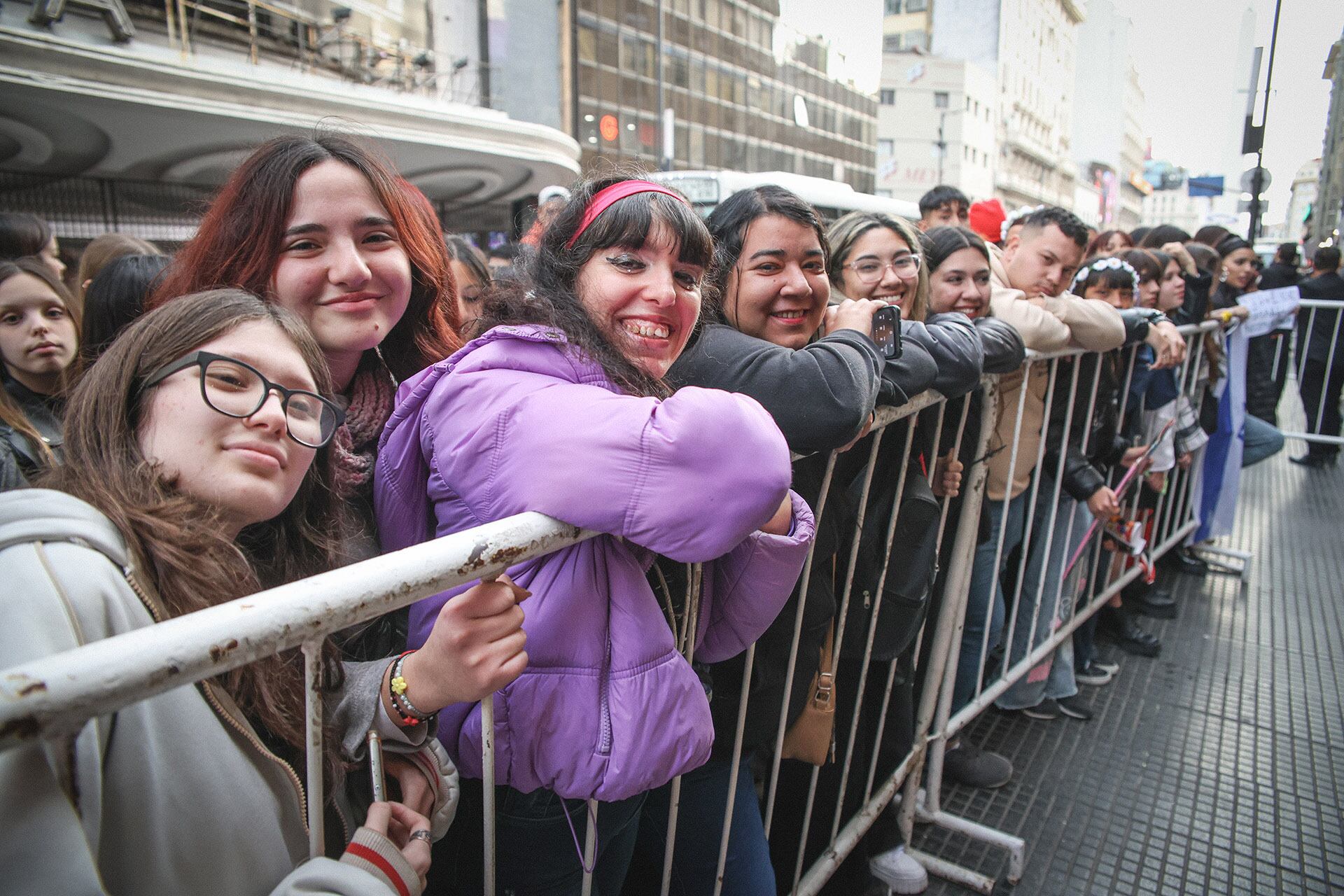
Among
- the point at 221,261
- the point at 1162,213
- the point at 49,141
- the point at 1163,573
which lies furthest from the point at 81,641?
the point at 1162,213

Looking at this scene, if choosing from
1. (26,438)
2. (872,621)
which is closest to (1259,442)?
(872,621)

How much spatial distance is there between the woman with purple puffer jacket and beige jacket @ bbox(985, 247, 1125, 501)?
1.82 meters

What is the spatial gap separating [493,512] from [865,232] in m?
1.99

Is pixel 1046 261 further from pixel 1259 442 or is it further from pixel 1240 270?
pixel 1240 270

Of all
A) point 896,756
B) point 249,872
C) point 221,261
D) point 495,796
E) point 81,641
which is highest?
point 221,261

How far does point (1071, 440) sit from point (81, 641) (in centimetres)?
362

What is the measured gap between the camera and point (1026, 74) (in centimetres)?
6875

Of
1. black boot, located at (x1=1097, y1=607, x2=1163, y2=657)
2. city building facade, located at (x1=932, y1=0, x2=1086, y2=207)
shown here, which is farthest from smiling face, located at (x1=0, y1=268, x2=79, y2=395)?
city building facade, located at (x1=932, y1=0, x2=1086, y2=207)

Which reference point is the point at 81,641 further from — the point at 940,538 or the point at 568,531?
the point at 940,538

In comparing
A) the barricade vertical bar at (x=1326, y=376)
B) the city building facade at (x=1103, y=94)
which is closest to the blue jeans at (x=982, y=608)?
the barricade vertical bar at (x=1326, y=376)

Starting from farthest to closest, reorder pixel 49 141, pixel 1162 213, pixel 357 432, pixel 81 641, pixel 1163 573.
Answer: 1. pixel 1162 213
2. pixel 49 141
3. pixel 1163 573
4. pixel 357 432
5. pixel 81 641

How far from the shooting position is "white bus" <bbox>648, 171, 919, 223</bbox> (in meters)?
12.5

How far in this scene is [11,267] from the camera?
2.79 metres

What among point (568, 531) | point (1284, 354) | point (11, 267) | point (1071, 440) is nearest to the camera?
point (568, 531)
